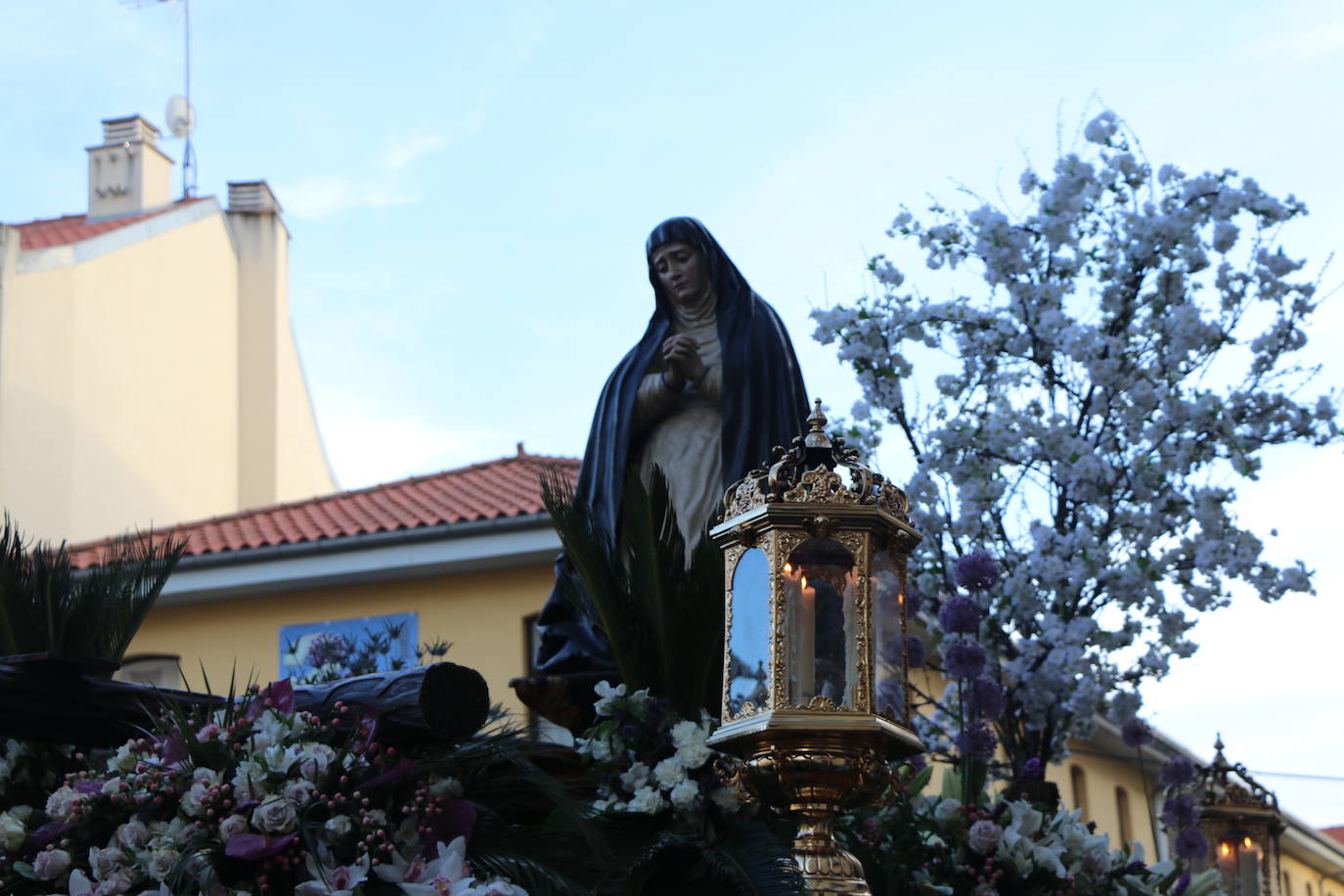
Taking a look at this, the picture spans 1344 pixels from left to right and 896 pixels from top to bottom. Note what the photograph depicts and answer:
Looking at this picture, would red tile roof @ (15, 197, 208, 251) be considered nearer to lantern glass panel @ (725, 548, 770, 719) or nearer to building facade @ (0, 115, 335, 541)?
building facade @ (0, 115, 335, 541)

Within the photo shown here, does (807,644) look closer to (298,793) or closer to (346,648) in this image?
(298,793)

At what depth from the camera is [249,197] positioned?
26906mm

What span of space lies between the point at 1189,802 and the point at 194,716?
7574 mm

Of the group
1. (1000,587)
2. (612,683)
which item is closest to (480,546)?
(1000,587)

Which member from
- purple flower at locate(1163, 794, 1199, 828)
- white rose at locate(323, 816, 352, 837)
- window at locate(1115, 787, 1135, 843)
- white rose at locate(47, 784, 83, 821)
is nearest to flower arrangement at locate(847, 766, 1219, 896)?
white rose at locate(323, 816, 352, 837)

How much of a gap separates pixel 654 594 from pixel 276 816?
172 cm

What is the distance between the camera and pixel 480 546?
58.3 ft

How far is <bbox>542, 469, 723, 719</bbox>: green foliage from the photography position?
568cm

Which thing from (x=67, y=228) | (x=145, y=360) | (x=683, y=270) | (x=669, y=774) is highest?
(x=67, y=228)

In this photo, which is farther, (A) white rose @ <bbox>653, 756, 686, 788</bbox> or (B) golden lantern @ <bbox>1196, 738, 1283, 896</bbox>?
(B) golden lantern @ <bbox>1196, 738, 1283, 896</bbox>

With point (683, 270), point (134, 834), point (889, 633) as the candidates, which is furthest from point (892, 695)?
point (683, 270)

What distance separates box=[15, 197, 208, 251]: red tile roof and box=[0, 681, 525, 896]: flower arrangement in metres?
18.8

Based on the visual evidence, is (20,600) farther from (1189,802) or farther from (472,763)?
(1189,802)

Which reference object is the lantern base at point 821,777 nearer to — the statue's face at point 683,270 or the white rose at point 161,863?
the white rose at point 161,863
